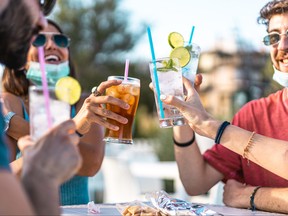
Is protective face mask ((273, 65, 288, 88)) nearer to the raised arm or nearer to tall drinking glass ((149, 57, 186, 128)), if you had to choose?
the raised arm

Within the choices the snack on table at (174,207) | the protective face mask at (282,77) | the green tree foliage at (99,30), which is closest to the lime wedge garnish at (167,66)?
the snack on table at (174,207)

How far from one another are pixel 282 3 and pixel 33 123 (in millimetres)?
1841

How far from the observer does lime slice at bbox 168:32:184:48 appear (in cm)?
253

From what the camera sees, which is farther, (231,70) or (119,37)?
(231,70)

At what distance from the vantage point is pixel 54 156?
1.42 meters

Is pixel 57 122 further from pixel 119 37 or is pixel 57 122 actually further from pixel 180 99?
pixel 119 37

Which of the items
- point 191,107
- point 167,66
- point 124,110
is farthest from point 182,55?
point 124,110

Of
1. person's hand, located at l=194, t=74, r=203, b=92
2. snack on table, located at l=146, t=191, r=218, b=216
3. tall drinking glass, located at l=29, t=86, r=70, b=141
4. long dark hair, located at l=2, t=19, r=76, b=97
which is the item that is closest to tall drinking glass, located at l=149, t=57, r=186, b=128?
person's hand, located at l=194, t=74, r=203, b=92

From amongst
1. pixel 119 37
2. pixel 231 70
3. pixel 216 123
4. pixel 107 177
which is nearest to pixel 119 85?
pixel 216 123

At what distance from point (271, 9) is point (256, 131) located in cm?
69

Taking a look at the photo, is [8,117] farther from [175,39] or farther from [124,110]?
[175,39]

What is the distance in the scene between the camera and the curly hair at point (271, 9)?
293 centimetres

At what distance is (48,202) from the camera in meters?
1.40

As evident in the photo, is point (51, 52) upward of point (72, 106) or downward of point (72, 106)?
upward
